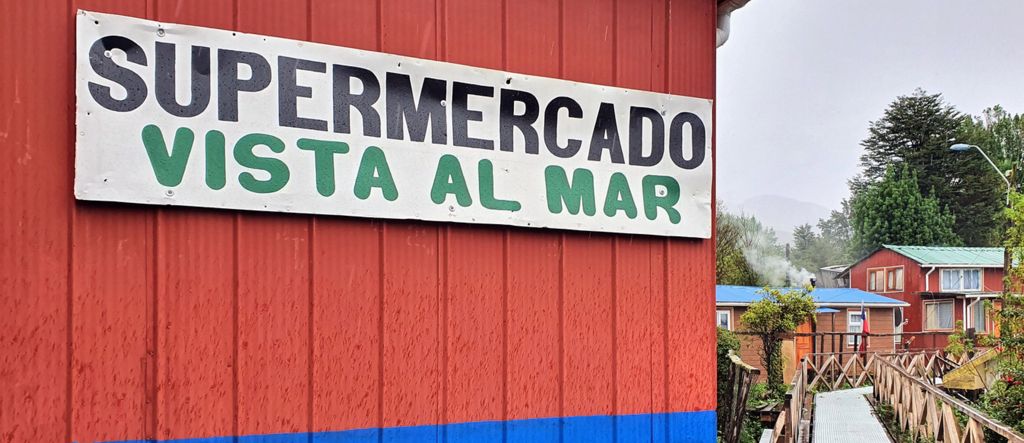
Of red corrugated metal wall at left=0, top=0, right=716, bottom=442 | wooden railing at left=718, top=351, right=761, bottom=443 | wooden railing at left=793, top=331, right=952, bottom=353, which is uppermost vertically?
red corrugated metal wall at left=0, top=0, right=716, bottom=442

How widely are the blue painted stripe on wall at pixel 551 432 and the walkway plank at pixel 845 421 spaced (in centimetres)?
861

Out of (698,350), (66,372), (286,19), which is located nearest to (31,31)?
(286,19)

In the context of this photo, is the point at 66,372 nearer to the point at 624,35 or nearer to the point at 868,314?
the point at 624,35

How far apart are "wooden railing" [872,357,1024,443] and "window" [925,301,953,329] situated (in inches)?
883

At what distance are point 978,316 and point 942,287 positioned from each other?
5.80 ft

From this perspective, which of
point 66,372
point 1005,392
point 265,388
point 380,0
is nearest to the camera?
point 66,372

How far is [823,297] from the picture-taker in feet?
108

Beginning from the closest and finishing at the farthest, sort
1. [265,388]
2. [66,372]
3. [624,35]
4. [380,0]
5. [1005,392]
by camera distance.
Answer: [66,372] → [265,388] → [380,0] → [624,35] → [1005,392]

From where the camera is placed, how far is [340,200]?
3434 millimetres

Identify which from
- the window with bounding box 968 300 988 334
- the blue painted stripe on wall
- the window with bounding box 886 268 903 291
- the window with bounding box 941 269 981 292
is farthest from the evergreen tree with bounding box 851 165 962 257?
the blue painted stripe on wall

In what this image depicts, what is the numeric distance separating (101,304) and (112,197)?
348mm

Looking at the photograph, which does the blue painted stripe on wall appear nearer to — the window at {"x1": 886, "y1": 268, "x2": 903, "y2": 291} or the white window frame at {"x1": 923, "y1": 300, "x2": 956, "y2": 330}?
the white window frame at {"x1": 923, "y1": 300, "x2": 956, "y2": 330}

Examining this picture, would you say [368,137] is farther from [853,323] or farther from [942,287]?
[942,287]

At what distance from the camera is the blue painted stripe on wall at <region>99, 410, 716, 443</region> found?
3.42 m
